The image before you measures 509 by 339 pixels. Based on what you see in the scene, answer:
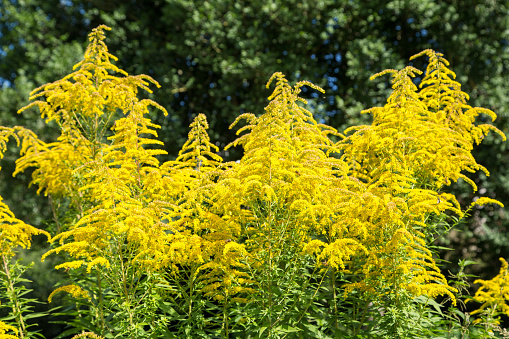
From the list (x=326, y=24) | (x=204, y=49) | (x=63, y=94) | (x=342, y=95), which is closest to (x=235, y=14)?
(x=204, y=49)

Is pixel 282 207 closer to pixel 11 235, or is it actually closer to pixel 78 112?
pixel 11 235

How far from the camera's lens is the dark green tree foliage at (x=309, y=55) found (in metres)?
10.3

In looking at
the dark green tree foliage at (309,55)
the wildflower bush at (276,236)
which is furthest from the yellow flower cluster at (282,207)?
the dark green tree foliage at (309,55)

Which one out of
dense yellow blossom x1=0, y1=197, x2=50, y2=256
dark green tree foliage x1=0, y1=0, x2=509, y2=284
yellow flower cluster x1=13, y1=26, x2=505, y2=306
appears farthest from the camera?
dark green tree foliage x1=0, y1=0, x2=509, y2=284

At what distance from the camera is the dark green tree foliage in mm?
10312

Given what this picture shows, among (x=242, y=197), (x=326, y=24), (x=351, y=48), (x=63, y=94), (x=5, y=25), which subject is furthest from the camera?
(x=5, y=25)

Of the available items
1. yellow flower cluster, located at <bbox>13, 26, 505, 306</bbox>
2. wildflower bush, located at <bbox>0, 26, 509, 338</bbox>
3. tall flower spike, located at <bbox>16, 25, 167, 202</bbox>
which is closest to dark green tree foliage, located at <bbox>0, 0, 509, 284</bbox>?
tall flower spike, located at <bbox>16, 25, 167, 202</bbox>

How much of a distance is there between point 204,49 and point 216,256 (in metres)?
8.66

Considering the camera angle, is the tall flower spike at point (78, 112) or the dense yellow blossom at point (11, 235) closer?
the dense yellow blossom at point (11, 235)

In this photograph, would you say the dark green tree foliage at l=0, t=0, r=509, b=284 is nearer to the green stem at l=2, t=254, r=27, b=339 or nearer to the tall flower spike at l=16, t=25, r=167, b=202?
the tall flower spike at l=16, t=25, r=167, b=202

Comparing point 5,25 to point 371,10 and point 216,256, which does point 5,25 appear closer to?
point 371,10

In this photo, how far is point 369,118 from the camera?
33.5 feet

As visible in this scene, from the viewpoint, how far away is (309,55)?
458 inches

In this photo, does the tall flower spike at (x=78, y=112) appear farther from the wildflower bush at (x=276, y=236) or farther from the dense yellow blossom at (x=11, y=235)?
the dense yellow blossom at (x=11, y=235)
